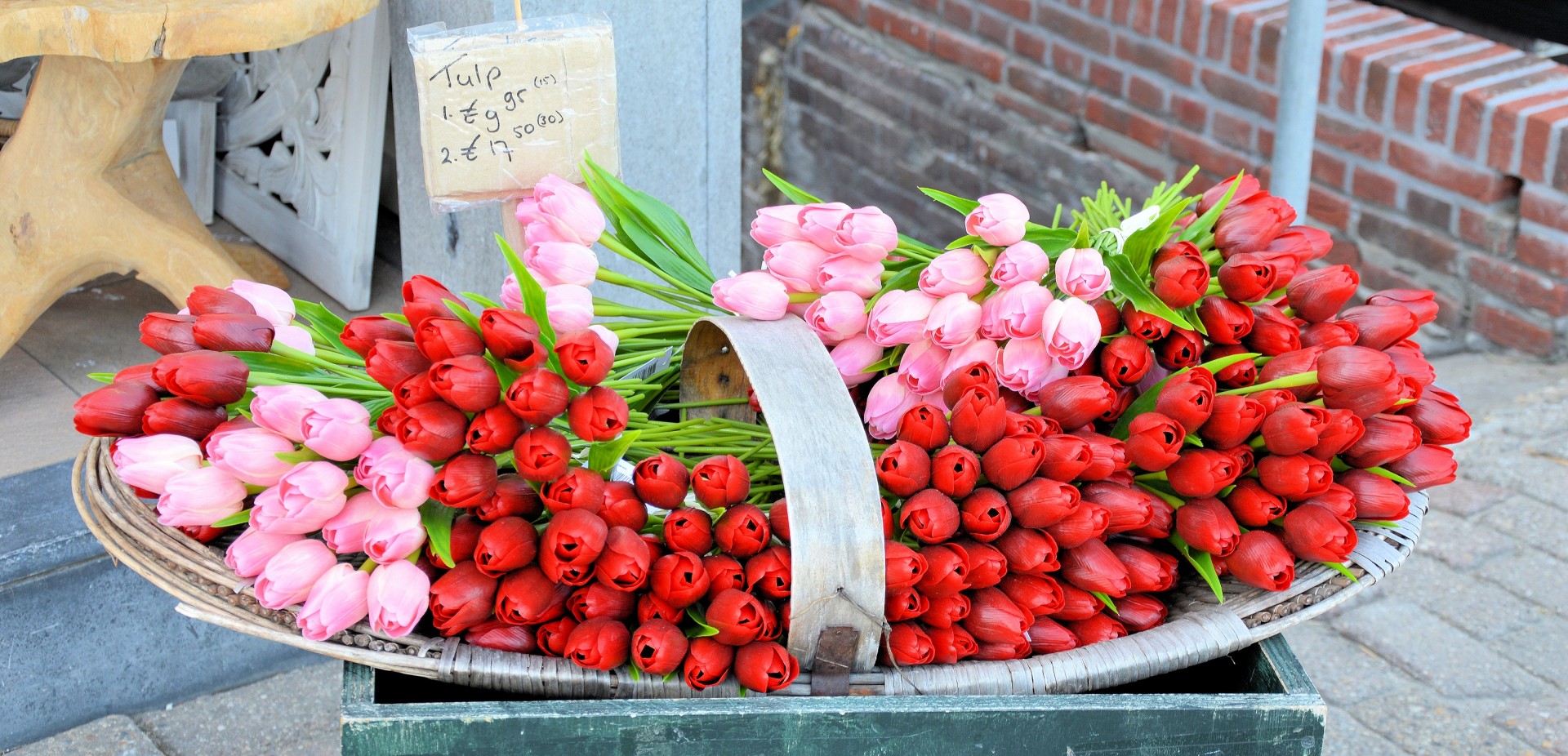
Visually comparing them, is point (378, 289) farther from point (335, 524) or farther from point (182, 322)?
point (335, 524)

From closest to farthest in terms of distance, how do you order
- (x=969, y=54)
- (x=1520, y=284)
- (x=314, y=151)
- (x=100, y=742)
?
(x=100, y=742) < (x=314, y=151) < (x=1520, y=284) < (x=969, y=54)

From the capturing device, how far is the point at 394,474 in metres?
0.70

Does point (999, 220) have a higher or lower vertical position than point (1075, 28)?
higher

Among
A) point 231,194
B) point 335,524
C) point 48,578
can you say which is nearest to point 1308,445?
point 335,524

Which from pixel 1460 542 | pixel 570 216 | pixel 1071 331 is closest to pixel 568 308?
pixel 570 216

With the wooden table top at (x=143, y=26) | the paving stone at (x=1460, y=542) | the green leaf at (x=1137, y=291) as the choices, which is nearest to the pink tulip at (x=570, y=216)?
the green leaf at (x=1137, y=291)

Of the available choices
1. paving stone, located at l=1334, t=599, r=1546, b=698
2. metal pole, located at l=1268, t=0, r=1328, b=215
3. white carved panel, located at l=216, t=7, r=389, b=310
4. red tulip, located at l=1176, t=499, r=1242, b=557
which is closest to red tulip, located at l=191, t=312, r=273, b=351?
red tulip, located at l=1176, t=499, r=1242, b=557

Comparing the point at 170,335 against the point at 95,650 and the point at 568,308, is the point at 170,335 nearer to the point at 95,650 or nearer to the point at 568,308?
the point at 568,308

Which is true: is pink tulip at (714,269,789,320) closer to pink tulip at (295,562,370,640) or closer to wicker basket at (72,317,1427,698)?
wicker basket at (72,317,1427,698)

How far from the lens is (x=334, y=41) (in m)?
1.77

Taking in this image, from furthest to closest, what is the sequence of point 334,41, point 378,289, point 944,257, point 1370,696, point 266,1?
point 378,289 < point 334,41 < point 1370,696 < point 266,1 < point 944,257

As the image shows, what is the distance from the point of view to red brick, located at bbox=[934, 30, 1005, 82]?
9.46ft

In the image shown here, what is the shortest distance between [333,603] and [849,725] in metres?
0.30

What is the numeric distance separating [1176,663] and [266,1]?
106 cm
